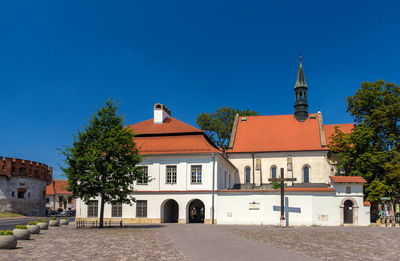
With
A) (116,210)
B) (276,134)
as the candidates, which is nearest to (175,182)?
(116,210)

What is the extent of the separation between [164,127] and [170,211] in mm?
9107

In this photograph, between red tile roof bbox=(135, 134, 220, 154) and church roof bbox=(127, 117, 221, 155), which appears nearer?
red tile roof bbox=(135, 134, 220, 154)

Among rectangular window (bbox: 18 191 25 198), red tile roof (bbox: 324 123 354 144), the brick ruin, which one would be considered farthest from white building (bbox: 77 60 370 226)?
rectangular window (bbox: 18 191 25 198)

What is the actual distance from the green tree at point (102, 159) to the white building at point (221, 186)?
12.9 ft

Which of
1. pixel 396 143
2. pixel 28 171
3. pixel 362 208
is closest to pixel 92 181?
pixel 362 208

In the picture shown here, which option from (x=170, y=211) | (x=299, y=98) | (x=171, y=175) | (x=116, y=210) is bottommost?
(x=170, y=211)

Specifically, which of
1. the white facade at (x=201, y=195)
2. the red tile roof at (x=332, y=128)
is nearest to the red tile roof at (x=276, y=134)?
the red tile roof at (x=332, y=128)

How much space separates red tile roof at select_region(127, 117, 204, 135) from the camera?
40.1 meters

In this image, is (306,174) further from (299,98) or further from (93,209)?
(93,209)

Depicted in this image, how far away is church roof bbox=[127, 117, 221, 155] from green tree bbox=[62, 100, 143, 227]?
711cm

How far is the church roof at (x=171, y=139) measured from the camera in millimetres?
37719

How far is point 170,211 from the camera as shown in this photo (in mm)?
41156

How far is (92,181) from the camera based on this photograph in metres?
27.2

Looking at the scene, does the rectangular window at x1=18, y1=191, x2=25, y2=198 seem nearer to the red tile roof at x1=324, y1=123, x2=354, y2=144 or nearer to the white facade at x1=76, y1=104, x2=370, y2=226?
the white facade at x1=76, y1=104, x2=370, y2=226
